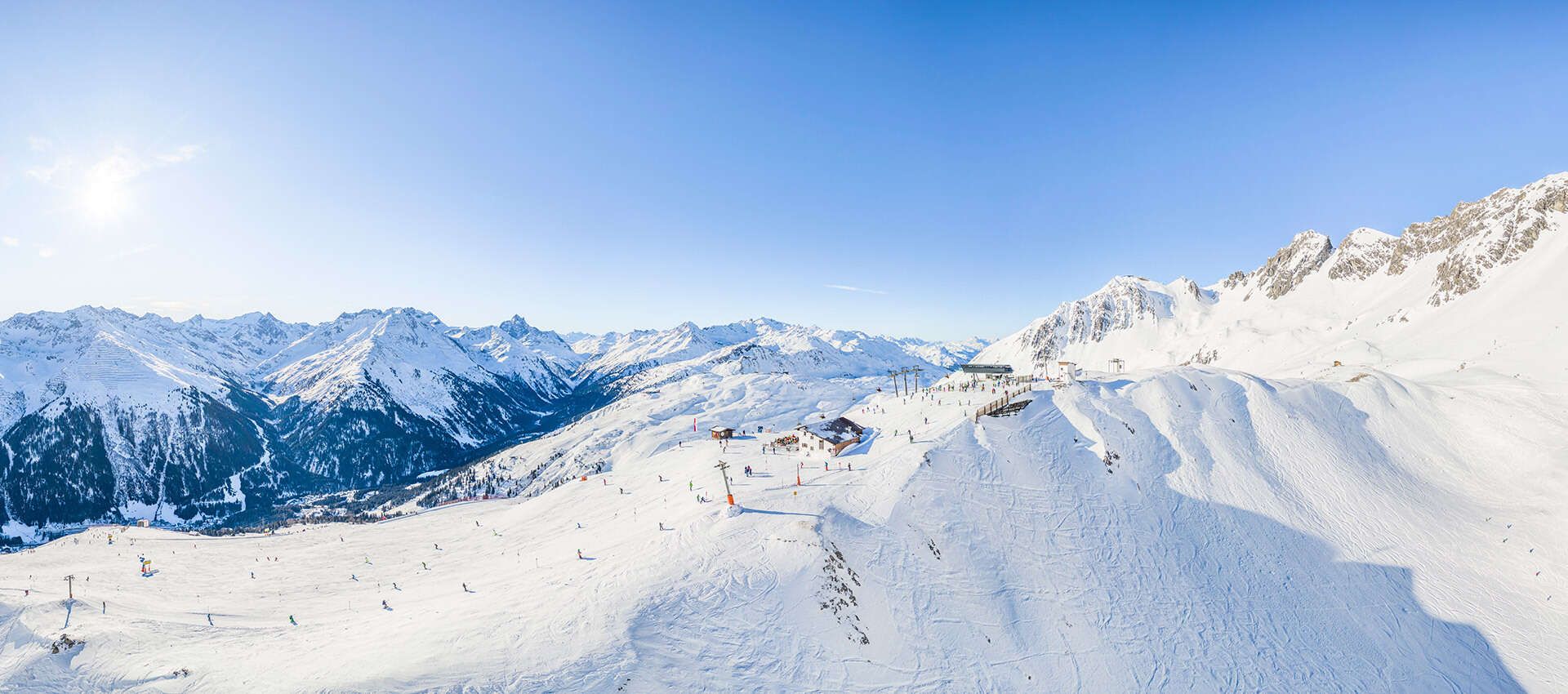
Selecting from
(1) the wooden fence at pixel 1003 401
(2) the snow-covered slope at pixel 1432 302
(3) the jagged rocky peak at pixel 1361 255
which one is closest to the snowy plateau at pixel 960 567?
(1) the wooden fence at pixel 1003 401

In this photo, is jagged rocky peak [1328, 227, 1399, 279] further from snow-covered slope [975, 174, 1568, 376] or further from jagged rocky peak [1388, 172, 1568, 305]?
jagged rocky peak [1388, 172, 1568, 305]

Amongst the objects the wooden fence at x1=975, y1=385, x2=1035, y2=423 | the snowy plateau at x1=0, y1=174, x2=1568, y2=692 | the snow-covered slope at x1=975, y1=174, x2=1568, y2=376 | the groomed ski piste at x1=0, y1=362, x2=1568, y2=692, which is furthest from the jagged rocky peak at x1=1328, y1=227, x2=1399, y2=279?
the wooden fence at x1=975, y1=385, x2=1035, y2=423

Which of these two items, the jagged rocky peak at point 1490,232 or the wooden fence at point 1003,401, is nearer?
the wooden fence at point 1003,401

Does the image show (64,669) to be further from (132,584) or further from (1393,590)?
(1393,590)

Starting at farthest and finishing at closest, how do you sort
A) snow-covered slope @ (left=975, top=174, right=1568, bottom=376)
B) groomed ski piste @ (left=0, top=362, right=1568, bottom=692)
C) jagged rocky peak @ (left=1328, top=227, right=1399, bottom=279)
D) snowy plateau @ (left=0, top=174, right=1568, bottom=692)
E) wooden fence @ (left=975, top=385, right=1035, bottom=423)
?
jagged rocky peak @ (left=1328, top=227, right=1399, bottom=279) < snow-covered slope @ (left=975, top=174, right=1568, bottom=376) < wooden fence @ (left=975, top=385, right=1035, bottom=423) < snowy plateau @ (left=0, top=174, right=1568, bottom=692) < groomed ski piste @ (left=0, top=362, right=1568, bottom=692)

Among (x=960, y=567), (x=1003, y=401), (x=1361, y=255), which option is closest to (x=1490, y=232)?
(x=1361, y=255)

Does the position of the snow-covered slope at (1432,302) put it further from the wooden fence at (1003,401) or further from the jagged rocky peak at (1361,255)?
Answer: the wooden fence at (1003,401)
